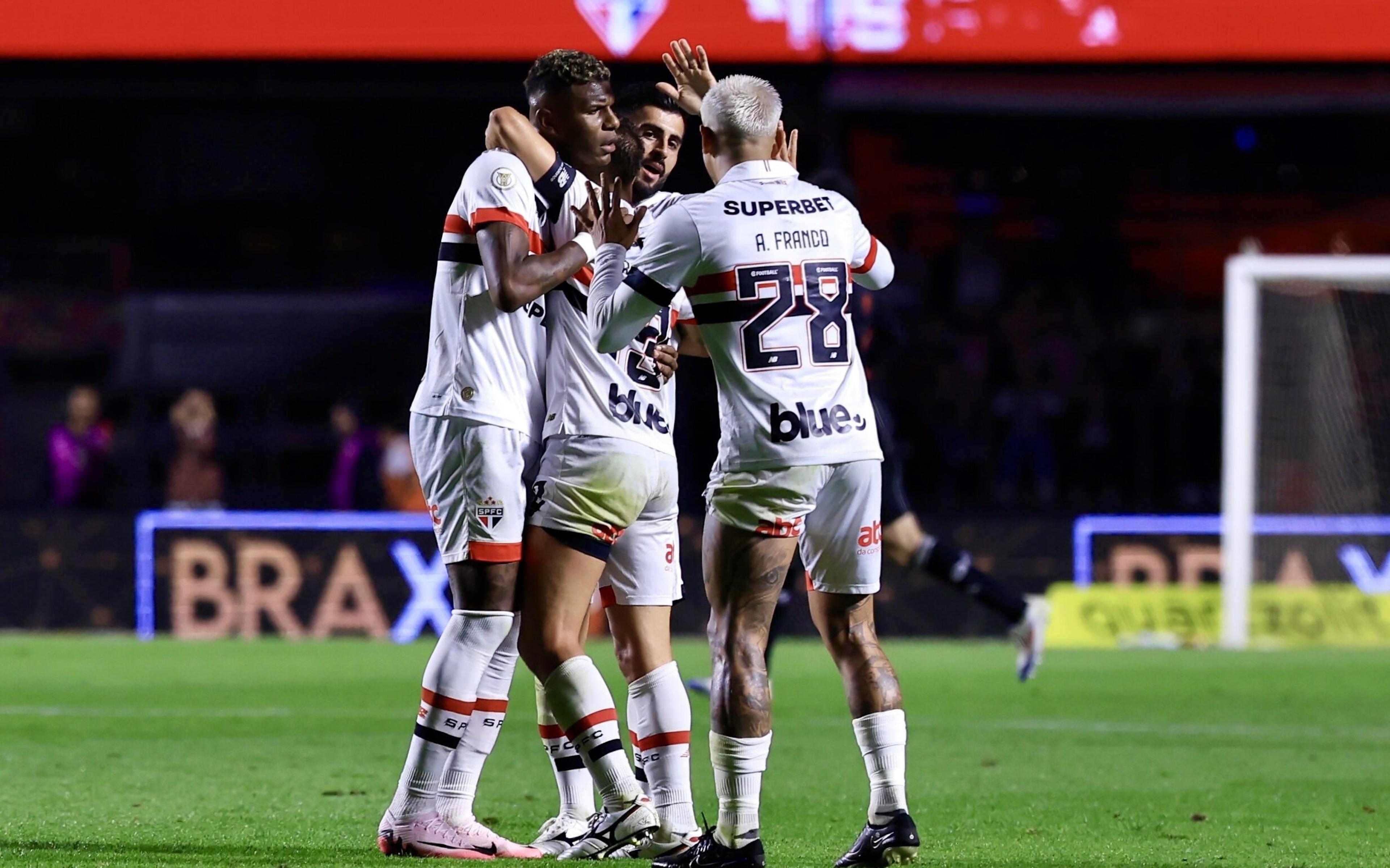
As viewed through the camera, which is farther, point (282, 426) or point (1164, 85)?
point (282, 426)

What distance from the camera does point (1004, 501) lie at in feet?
55.0

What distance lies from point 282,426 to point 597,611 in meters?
5.53

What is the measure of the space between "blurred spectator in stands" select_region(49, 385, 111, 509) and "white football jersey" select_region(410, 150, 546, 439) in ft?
37.4

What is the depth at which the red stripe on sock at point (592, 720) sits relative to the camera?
16.1ft

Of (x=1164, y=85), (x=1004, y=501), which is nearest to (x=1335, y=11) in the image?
(x=1164, y=85)

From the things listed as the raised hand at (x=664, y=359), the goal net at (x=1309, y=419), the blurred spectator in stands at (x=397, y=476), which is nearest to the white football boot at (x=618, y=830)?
the raised hand at (x=664, y=359)

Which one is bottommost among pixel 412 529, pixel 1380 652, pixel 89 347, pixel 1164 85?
pixel 1380 652

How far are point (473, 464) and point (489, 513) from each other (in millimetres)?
135

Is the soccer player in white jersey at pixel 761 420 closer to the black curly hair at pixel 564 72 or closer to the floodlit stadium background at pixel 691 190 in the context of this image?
the black curly hair at pixel 564 72

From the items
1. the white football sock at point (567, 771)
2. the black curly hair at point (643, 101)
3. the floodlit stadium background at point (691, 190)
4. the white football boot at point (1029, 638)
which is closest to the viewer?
the white football sock at point (567, 771)

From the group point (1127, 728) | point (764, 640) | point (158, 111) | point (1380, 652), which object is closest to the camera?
point (764, 640)

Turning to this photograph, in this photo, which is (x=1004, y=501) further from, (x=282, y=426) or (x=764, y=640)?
(x=764, y=640)

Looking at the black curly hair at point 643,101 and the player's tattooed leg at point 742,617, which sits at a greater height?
the black curly hair at point 643,101

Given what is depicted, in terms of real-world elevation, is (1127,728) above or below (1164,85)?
below
